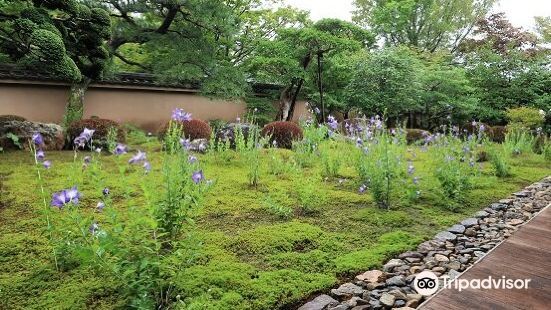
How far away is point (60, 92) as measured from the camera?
10.1 m

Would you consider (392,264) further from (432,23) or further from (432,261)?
(432,23)

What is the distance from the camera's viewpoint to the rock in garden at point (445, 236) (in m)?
2.91

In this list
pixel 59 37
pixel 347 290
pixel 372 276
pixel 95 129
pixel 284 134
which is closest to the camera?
pixel 347 290

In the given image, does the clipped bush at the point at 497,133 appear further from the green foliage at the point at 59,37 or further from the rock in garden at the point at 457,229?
the green foliage at the point at 59,37

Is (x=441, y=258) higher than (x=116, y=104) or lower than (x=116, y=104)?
lower

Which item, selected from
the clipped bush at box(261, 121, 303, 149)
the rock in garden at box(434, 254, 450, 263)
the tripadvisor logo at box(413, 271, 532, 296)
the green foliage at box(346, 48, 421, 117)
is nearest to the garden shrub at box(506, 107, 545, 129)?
the green foliage at box(346, 48, 421, 117)

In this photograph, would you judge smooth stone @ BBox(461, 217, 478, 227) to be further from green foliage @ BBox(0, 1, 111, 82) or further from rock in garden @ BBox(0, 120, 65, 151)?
rock in garden @ BBox(0, 120, 65, 151)

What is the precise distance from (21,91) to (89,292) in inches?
369

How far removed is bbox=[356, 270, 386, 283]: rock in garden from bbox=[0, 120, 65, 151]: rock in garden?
21.4 ft

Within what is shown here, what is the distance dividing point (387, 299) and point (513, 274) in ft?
2.49

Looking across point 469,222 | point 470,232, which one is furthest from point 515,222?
point 470,232

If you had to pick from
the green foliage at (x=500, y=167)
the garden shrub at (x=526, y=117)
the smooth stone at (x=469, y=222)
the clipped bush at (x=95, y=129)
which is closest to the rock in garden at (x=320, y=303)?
the smooth stone at (x=469, y=222)

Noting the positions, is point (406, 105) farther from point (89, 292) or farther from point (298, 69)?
point (89, 292)

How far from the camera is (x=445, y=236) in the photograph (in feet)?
9.70
